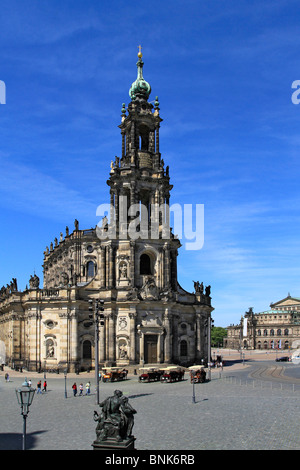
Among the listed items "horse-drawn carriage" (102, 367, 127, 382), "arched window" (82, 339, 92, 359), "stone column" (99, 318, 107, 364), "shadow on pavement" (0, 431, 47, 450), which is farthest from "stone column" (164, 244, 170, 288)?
"shadow on pavement" (0, 431, 47, 450)

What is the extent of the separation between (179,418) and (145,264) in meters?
40.3

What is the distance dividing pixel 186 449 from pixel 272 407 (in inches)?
541

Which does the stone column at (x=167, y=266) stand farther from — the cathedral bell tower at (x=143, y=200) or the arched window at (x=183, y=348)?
the arched window at (x=183, y=348)

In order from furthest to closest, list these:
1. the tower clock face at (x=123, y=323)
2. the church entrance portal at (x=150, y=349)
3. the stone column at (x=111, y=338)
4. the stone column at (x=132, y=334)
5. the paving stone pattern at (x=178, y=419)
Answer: the tower clock face at (x=123, y=323) → the church entrance portal at (x=150, y=349) → the stone column at (x=111, y=338) → the stone column at (x=132, y=334) → the paving stone pattern at (x=178, y=419)

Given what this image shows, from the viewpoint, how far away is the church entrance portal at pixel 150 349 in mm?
65312

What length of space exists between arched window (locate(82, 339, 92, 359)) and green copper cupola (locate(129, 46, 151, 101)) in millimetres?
36445

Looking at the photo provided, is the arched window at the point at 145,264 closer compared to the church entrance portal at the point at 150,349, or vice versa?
the church entrance portal at the point at 150,349

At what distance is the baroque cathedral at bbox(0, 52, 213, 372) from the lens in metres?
65.3

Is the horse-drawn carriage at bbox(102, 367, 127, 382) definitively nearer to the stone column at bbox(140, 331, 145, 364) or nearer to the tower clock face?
the stone column at bbox(140, 331, 145, 364)

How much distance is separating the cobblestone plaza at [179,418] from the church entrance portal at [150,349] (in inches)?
679

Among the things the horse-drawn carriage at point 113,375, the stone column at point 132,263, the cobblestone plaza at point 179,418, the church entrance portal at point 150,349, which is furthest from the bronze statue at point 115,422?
the church entrance portal at point 150,349

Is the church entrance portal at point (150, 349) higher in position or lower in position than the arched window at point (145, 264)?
lower
